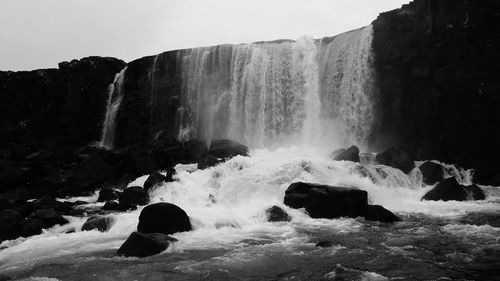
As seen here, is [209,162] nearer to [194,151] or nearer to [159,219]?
[194,151]

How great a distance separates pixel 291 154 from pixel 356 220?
16.1 metres

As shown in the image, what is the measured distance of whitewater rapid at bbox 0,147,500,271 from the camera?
52.2ft

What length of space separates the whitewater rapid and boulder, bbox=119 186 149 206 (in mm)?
1371

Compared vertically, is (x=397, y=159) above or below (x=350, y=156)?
below

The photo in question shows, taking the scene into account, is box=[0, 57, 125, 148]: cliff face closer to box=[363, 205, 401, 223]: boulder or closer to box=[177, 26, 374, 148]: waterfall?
box=[177, 26, 374, 148]: waterfall

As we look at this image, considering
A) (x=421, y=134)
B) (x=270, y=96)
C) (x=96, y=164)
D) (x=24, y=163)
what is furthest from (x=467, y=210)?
(x=24, y=163)

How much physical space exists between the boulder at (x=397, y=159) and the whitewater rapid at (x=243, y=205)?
66 centimetres

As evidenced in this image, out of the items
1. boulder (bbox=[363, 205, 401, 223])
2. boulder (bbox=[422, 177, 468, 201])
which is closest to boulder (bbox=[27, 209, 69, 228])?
boulder (bbox=[363, 205, 401, 223])

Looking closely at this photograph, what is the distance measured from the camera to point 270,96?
38.9m

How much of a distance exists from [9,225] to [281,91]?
25.0 meters

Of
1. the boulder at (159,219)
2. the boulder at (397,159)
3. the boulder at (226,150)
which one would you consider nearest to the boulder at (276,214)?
the boulder at (159,219)

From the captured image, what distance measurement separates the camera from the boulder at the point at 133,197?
23.4 m

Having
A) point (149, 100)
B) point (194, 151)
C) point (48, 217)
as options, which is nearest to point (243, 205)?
point (48, 217)

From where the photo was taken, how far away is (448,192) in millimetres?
23141
